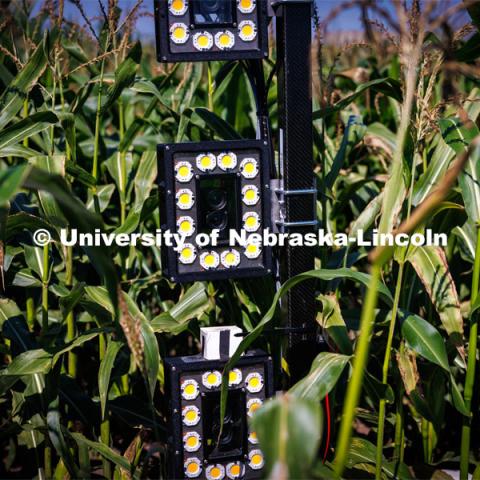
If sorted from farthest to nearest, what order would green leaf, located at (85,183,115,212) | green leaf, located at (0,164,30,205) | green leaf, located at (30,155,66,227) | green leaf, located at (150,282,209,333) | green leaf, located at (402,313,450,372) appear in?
green leaf, located at (85,183,115,212), green leaf, located at (150,282,209,333), green leaf, located at (30,155,66,227), green leaf, located at (402,313,450,372), green leaf, located at (0,164,30,205)

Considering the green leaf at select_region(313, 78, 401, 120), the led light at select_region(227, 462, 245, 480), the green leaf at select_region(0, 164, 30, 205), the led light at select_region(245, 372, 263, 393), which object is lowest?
the led light at select_region(227, 462, 245, 480)

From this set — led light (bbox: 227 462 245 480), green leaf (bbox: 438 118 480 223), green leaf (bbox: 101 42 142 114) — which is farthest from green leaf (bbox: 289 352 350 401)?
green leaf (bbox: 101 42 142 114)

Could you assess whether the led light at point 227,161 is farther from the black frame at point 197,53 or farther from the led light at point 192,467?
the led light at point 192,467

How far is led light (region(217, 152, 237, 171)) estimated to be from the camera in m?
1.74

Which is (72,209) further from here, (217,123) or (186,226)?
(217,123)

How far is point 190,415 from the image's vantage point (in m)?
1.78

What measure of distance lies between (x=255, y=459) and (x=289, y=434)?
1134 mm

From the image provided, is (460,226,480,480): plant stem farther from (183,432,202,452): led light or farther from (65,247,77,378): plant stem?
(65,247,77,378): plant stem

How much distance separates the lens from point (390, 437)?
2.35 meters

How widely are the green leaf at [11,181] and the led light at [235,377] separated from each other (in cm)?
100

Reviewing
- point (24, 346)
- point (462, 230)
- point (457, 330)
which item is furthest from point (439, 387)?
point (24, 346)

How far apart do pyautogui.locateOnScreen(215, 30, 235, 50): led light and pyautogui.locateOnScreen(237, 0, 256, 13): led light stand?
0.06 meters

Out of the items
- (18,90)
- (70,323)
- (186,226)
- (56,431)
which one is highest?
(18,90)

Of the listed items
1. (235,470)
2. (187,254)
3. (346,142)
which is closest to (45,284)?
(187,254)
